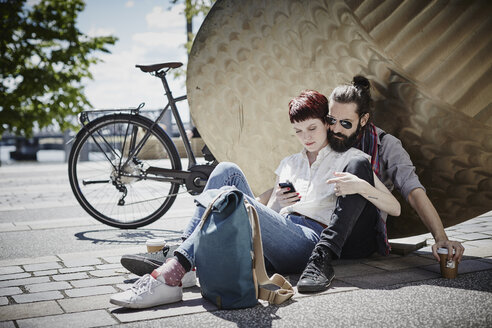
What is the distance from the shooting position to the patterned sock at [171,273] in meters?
2.56

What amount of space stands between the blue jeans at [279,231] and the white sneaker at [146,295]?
28 centimetres

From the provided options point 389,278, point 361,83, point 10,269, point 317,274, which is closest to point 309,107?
point 361,83

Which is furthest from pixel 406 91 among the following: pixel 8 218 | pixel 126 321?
pixel 8 218

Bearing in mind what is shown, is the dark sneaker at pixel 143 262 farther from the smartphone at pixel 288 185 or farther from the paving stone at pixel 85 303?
the smartphone at pixel 288 185

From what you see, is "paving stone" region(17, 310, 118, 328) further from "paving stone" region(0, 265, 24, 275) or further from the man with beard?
"paving stone" region(0, 265, 24, 275)

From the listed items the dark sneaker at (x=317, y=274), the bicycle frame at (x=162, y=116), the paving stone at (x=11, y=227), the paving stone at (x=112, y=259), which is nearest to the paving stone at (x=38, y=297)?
the paving stone at (x=112, y=259)

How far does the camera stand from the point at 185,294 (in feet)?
9.27

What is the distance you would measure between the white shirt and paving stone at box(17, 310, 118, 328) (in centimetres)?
117

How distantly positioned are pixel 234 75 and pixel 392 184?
143cm

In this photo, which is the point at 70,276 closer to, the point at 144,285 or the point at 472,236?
the point at 144,285

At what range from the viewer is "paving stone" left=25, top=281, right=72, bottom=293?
2.98m

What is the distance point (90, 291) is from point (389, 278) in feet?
5.14

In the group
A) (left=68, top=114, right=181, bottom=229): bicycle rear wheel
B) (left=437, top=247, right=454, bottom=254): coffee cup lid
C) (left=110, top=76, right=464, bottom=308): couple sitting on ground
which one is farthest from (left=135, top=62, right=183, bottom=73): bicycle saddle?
(left=437, top=247, right=454, bottom=254): coffee cup lid

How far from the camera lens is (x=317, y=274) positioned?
9.05ft
